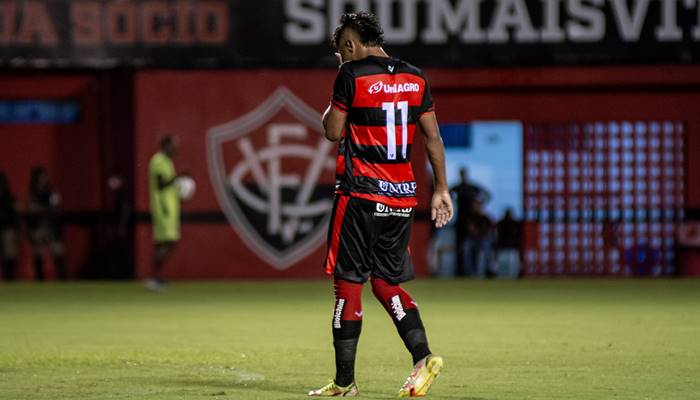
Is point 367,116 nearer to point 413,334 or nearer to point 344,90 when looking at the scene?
point 344,90

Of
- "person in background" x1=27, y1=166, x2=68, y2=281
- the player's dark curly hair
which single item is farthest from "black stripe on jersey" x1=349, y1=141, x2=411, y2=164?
"person in background" x1=27, y1=166, x2=68, y2=281

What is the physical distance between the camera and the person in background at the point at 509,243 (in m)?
23.7

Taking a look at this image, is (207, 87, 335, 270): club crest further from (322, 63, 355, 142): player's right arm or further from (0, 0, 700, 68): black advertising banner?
(322, 63, 355, 142): player's right arm

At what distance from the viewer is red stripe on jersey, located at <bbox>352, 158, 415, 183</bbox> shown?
9.14 m

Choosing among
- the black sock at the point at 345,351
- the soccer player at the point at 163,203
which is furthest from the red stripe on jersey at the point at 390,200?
the soccer player at the point at 163,203

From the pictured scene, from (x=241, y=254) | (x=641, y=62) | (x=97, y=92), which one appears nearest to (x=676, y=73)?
(x=641, y=62)

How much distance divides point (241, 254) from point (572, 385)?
46.1 feet

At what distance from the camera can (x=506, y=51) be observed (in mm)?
22453

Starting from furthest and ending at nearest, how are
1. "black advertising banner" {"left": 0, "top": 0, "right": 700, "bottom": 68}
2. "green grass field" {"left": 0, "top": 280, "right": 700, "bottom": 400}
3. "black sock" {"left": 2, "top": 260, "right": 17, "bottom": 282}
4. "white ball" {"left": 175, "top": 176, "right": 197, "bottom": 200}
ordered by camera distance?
"black sock" {"left": 2, "top": 260, "right": 17, "bottom": 282} < "black advertising banner" {"left": 0, "top": 0, "right": 700, "bottom": 68} < "white ball" {"left": 175, "top": 176, "right": 197, "bottom": 200} < "green grass field" {"left": 0, "top": 280, "right": 700, "bottom": 400}

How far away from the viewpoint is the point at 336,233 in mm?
9141

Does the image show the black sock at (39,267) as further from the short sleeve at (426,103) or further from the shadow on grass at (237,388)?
the short sleeve at (426,103)

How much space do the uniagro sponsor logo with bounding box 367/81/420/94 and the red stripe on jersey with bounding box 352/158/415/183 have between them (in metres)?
0.44

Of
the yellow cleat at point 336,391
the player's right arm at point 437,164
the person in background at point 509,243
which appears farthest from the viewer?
the person in background at point 509,243

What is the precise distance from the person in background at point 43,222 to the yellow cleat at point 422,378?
50.4ft
